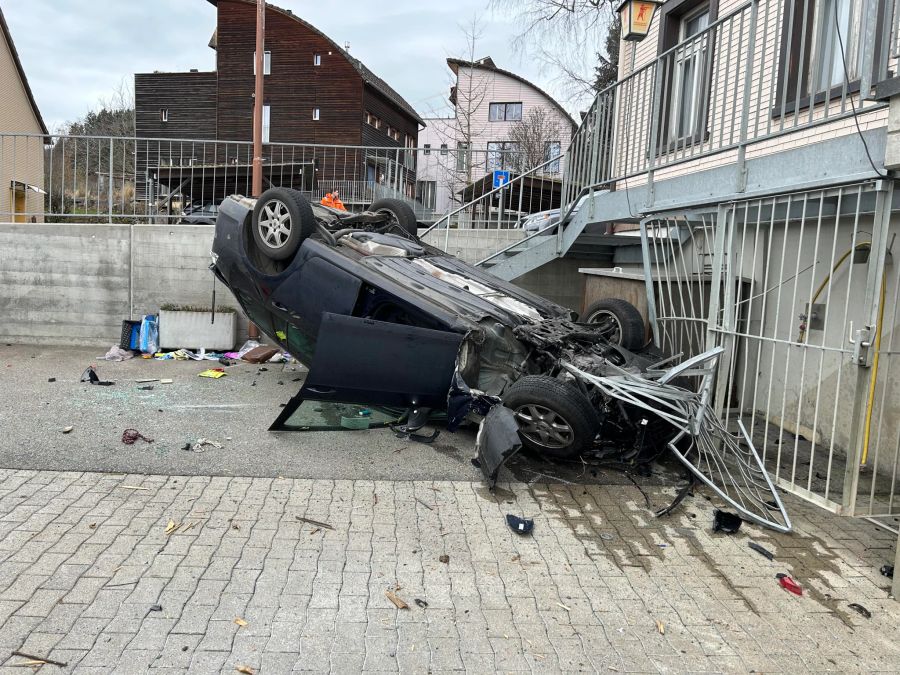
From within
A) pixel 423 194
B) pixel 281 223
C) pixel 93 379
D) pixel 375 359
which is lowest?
pixel 93 379

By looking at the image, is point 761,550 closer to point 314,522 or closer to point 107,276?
point 314,522

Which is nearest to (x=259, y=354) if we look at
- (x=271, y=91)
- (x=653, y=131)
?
(x=653, y=131)

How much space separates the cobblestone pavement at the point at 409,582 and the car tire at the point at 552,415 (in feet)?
1.22

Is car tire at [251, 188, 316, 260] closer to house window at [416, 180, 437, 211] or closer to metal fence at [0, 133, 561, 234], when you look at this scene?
metal fence at [0, 133, 561, 234]

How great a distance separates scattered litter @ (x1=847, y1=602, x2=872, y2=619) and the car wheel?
335cm

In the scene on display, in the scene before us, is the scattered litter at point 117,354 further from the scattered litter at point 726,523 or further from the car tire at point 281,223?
the scattered litter at point 726,523

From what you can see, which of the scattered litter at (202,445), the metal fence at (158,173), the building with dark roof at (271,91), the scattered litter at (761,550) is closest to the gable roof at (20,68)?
the building with dark roof at (271,91)

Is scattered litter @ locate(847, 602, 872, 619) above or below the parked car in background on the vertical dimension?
below

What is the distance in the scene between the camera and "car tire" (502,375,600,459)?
181 inches

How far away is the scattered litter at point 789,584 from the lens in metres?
3.47

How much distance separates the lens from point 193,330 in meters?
9.27

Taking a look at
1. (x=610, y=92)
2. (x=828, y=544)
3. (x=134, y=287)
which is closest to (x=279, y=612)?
(x=828, y=544)

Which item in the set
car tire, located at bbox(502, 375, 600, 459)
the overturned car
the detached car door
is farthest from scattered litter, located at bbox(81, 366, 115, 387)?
car tire, located at bbox(502, 375, 600, 459)

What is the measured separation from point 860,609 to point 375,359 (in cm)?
342
